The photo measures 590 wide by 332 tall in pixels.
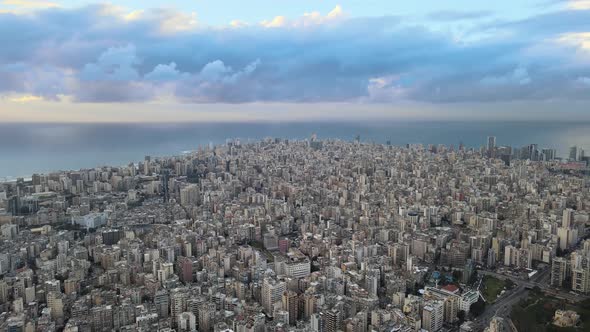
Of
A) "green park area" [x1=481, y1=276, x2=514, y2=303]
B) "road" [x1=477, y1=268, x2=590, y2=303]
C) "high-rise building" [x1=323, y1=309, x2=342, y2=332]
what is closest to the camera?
"high-rise building" [x1=323, y1=309, x2=342, y2=332]

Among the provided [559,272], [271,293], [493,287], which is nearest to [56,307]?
[271,293]

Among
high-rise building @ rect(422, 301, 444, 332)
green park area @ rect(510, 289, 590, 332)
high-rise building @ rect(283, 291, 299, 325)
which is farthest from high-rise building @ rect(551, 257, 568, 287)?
high-rise building @ rect(283, 291, 299, 325)

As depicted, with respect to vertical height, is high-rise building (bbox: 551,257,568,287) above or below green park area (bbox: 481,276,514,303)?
above

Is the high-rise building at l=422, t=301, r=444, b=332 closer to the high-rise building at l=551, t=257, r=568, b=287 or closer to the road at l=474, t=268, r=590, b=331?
the road at l=474, t=268, r=590, b=331

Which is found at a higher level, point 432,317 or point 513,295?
point 432,317

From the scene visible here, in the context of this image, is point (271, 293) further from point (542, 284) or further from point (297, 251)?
point (542, 284)

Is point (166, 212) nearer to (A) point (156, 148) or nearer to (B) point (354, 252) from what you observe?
(B) point (354, 252)

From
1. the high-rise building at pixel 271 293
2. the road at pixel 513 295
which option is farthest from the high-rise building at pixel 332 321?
the road at pixel 513 295
